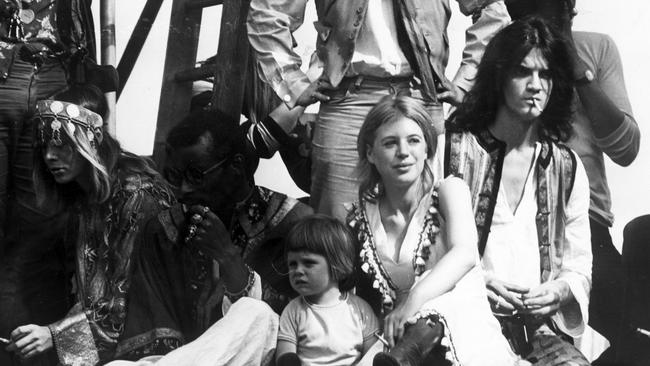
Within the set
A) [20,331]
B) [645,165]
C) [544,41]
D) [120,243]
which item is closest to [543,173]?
[544,41]

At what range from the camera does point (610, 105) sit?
5863 mm

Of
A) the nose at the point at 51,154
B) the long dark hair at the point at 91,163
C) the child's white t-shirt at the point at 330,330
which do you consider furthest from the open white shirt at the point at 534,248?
the nose at the point at 51,154

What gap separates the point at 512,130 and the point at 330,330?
100cm

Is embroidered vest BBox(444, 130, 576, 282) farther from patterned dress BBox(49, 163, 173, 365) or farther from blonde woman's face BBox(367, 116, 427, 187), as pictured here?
patterned dress BBox(49, 163, 173, 365)

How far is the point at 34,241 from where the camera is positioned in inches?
219

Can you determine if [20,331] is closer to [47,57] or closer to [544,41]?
[47,57]

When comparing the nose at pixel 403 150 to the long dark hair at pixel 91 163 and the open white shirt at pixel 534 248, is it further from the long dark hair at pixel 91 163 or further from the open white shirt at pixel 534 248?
the long dark hair at pixel 91 163

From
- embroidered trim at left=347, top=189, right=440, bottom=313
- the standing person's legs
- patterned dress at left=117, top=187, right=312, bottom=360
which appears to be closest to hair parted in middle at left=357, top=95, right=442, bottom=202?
embroidered trim at left=347, top=189, right=440, bottom=313

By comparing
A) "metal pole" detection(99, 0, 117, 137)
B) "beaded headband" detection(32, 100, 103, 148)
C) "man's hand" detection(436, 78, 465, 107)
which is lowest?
"beaded headband" detection(32, 100, 103, 148)

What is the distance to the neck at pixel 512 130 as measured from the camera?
5238mm

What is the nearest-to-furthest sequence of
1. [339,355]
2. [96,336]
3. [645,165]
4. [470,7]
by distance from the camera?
[339,355] → [96,336] → [470,7] → [645,165]

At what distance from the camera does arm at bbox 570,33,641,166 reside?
587cm

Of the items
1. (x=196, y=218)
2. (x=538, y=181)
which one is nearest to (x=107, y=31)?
(x=196, y=218)

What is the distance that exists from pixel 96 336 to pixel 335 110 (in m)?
1.11
